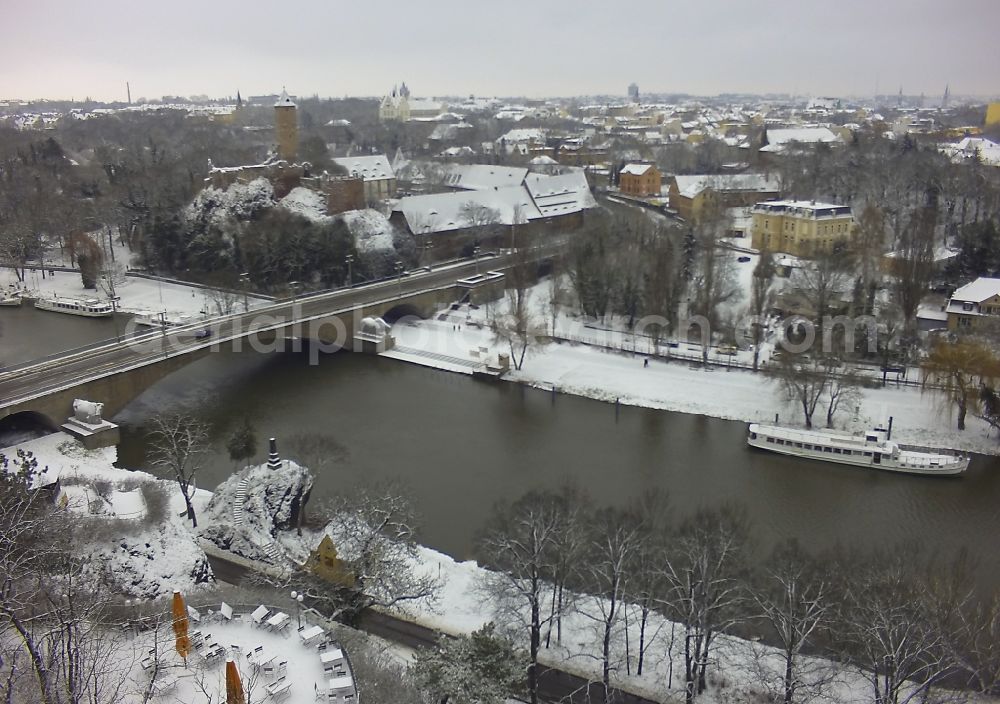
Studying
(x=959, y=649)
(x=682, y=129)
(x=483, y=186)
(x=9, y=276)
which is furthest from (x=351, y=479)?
(x=682, y=129)

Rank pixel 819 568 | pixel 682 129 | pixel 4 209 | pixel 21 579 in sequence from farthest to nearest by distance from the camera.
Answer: pixel 682 129, pixel 4 209, pixel 819 568, pixel 21 579

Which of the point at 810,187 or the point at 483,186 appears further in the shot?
the point at 483,186

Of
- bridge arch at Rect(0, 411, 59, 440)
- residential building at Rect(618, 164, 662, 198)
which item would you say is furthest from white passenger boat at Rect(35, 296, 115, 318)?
residential building at Rect(618, 164, 662, 198)

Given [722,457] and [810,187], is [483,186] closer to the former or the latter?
[810,187]

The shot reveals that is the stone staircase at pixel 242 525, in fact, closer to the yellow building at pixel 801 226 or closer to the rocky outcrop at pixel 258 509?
the rocky outcrop at pixel 258 509

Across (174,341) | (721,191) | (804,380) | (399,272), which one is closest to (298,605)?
(804,380)

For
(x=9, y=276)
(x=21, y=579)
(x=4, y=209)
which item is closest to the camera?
(x=21, y=579)

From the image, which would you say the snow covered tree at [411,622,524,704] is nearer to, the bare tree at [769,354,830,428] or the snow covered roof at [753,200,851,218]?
the bare tree at [769,354,830,428]

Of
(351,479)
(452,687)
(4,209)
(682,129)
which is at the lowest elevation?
(351,479)
